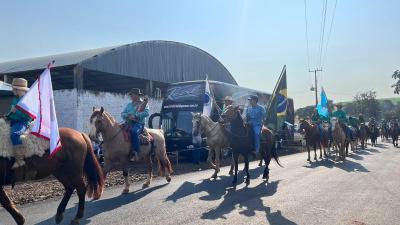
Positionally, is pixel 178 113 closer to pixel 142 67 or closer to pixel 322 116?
pixel 322 116

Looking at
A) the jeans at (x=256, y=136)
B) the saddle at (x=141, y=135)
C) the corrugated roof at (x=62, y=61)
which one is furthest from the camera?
the corrugated roof at (x=62, y=61)

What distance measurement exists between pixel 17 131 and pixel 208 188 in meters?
5.34

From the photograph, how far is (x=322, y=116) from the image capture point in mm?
18297

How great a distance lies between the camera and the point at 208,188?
9594mm

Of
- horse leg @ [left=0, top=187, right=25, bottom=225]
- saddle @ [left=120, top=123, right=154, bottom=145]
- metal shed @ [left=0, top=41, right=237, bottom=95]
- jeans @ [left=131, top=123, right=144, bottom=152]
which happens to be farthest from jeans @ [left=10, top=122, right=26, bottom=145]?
metal shed @ [left=0, top=41, right=237, bottom=95]

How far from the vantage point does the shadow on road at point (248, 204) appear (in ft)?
21.2

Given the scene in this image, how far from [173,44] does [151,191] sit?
24179 mm

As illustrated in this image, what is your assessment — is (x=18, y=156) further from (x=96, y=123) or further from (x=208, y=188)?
(x=208, y=188)

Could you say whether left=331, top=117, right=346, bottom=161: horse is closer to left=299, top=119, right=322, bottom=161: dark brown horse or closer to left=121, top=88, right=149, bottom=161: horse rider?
left=299, top=119, right=322, bottom=161: dark brown horse

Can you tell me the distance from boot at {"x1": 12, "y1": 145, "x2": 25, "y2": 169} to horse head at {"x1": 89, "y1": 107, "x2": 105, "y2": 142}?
273 centimetres

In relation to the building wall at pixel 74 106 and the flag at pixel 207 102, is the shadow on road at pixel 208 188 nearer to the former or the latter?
the flag at pixel 207 102

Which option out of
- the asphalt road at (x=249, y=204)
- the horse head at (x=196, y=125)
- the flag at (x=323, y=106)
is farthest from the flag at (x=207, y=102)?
the flag at (x=323, y=106)

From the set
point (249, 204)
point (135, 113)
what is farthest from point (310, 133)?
point (249, 204)

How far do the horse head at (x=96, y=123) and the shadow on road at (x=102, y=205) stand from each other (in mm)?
1512
